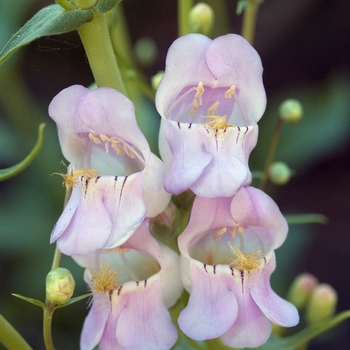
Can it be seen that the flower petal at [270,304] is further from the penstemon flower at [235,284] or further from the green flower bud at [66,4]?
the green flower bud at [66,4]

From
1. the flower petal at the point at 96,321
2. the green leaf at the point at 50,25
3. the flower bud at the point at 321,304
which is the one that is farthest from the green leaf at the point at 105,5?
the flower bud at the point at 321,304

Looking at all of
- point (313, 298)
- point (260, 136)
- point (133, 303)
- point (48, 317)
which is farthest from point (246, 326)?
point (260, 136)

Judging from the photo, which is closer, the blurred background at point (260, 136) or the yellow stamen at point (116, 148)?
the yellow stamen at point (116, 148)

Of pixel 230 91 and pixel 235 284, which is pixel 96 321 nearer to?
pixel 235 284

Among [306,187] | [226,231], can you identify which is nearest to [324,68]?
[306,187]

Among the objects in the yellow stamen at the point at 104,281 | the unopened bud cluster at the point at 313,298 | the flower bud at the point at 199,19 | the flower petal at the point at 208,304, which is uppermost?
the flower bud at the point at 199,19

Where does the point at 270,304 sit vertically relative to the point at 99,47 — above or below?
below
